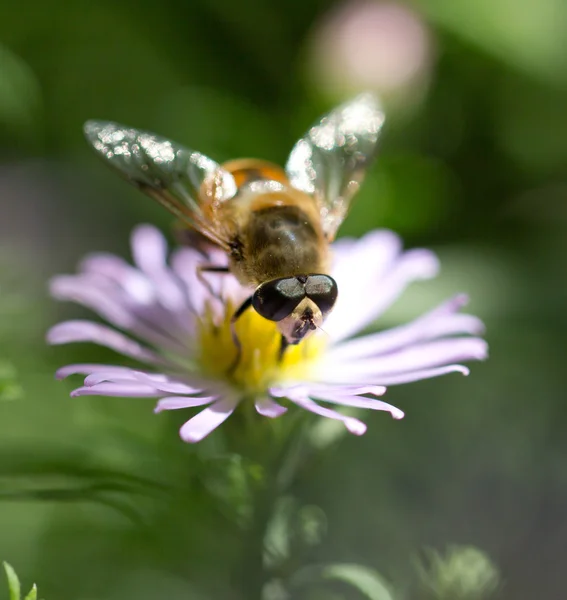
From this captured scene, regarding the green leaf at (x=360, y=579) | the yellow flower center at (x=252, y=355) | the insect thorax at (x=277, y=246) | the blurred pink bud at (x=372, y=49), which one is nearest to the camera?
the green leaf at (x=360, y=579)

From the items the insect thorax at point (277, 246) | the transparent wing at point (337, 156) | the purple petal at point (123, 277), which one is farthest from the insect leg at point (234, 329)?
the purple petal at point (123, 277)

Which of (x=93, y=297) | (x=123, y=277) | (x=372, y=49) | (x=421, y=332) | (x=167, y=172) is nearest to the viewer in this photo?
(x=167, y=172)

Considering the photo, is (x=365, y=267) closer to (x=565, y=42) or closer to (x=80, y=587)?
(x=80, y=587)

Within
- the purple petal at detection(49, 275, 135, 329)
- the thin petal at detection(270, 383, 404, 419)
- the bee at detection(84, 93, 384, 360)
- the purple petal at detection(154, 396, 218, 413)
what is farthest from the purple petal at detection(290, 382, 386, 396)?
the purple petal at detection(49, 275, 135, 329)

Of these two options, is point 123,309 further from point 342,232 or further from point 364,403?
point 342,232

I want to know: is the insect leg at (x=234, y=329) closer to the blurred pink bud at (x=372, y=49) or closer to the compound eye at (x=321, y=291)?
the compound eye at (x=321, y=291)

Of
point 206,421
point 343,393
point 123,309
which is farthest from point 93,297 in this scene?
point 343,393

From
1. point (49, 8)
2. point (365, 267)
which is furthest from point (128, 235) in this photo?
point (365, 267)

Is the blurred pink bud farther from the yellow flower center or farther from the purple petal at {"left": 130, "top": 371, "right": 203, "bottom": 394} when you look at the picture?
the purple petal at {"left": 130, "top": 371, "right": 203, "bottom": 394}
